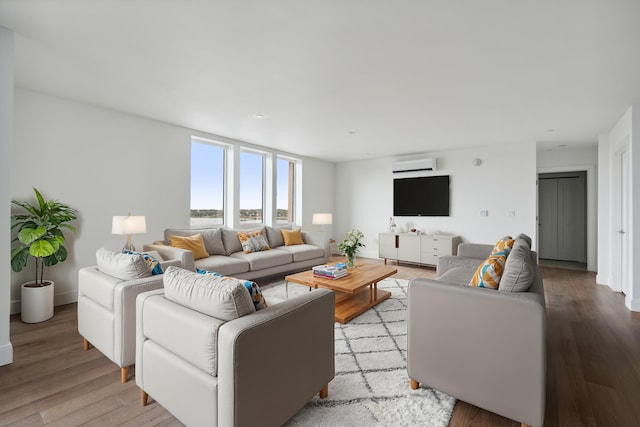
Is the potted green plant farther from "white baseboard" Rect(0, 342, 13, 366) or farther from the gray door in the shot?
the gray door

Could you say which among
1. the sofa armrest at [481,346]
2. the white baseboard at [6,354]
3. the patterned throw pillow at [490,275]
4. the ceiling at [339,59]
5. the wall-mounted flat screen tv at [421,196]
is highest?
the ceiling at [339,59]

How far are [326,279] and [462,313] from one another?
6.06 feet

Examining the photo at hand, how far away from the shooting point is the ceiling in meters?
1.91

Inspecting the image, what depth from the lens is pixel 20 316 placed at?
10.4ft

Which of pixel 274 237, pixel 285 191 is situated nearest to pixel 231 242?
pixel 274 237

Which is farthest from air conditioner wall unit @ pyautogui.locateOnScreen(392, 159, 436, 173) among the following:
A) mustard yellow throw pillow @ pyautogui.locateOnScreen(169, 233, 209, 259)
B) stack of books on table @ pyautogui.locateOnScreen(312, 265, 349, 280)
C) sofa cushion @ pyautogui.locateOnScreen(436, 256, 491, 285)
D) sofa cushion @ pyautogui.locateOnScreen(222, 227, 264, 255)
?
mustard yellow throw pillow @ pyautogui.locateOnScreen(169, 233, 209, 259)

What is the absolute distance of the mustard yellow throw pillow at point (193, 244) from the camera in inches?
156

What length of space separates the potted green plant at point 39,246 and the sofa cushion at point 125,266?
1291mm

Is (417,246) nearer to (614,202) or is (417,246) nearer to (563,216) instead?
(614,202)

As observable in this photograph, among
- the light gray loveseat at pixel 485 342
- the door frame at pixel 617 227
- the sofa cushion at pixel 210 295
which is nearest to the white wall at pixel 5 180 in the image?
the sofa cushion at pixel 210 295

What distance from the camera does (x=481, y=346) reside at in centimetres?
163

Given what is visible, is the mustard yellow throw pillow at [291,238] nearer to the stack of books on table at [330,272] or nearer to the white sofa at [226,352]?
the stack of books on table at [330,272]

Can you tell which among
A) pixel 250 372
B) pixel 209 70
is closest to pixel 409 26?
pixel 209 70

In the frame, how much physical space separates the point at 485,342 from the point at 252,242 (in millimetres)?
3728
